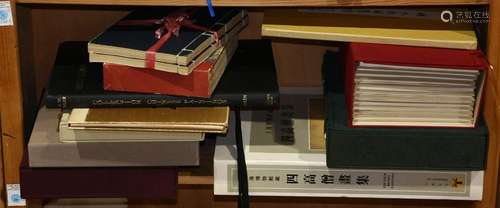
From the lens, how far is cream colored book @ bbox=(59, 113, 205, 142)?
1.21 m

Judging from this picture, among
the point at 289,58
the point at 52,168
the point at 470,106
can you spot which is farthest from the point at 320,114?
the point at 52,168

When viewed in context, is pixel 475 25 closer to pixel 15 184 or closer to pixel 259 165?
pixel 259 165

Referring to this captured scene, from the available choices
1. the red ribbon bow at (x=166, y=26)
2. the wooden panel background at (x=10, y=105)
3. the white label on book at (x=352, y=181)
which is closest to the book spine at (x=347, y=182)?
the white label on book at (x=352, y=181)

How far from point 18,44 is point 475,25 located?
758 mm

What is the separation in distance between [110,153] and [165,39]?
208mm

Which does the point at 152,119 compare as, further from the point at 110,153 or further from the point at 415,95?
the point at 415,95

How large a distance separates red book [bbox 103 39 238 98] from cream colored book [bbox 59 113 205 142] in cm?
7

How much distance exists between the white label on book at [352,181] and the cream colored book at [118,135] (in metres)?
0.10

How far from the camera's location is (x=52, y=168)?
1249 millimetres

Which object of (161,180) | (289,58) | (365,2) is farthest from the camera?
(289,58)

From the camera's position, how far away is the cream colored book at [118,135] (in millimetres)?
1214

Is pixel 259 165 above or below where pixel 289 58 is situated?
below

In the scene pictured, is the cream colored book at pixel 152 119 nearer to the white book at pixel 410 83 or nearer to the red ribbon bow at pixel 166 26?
the red ribbon bow at pixel 166 26

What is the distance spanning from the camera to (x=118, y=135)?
48.0 inches
